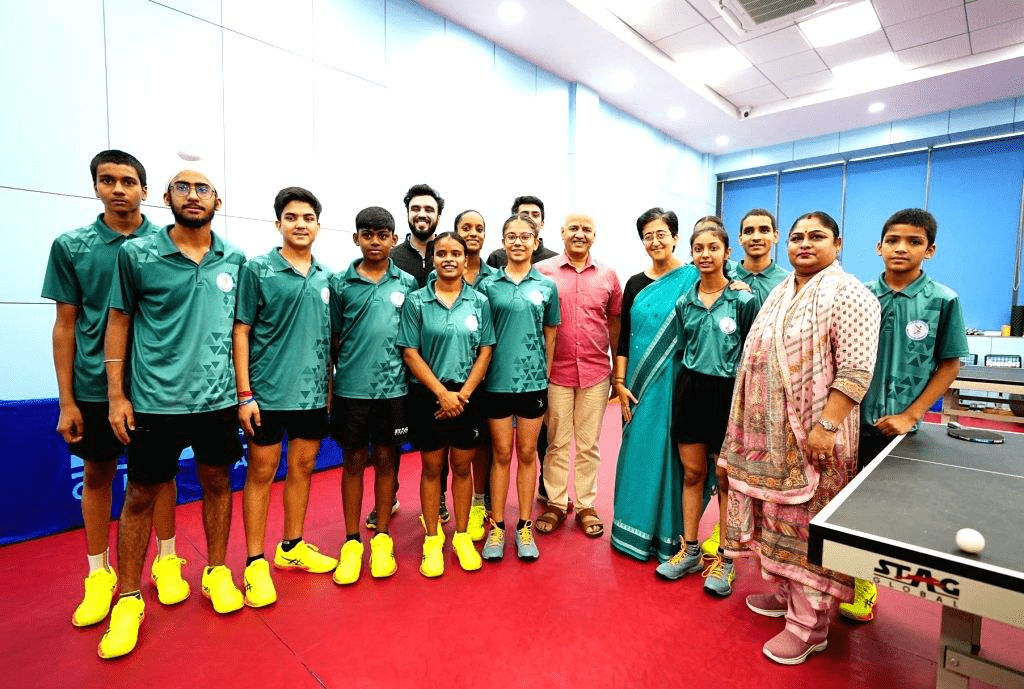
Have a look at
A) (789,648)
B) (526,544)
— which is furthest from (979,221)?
(526,544)

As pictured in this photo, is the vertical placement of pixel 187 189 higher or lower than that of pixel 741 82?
lower

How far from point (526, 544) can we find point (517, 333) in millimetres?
1087

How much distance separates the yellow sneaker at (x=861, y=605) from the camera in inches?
83.5

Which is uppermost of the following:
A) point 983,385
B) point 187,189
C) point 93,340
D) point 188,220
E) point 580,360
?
point 187,189

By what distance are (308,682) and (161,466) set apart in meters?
0.97

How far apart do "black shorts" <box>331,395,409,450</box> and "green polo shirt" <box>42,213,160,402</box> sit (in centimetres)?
93

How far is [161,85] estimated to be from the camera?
3430 mm

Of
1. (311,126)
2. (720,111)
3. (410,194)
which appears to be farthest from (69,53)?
(720,111)

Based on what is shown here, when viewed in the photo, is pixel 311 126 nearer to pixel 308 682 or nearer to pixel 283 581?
pixel 283 581

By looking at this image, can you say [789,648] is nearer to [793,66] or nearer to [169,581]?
[169,581]

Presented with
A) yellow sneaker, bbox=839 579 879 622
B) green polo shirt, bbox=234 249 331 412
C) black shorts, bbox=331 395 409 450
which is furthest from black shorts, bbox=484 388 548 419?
yellow sneaker, bbox=839 579 879 622

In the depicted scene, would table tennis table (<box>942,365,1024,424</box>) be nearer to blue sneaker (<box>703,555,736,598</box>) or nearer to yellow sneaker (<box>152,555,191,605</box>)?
blue sneaker (<box>703,555,736,598</box>)

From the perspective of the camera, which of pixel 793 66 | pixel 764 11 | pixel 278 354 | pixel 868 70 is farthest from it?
pixel 868 70

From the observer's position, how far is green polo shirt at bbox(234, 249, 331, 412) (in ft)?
7.12
